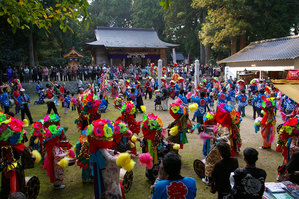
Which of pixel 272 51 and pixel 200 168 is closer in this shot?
pixel 200 168

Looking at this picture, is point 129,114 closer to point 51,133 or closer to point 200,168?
point 51,133

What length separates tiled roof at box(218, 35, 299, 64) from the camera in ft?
62.4

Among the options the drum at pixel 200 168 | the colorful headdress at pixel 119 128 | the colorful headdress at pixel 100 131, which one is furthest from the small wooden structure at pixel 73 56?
the colorful headdress at pixel 100 131

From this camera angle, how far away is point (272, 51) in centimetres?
2119

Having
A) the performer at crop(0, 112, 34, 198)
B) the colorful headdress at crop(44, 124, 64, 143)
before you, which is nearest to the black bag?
the performer at crop(0, 112, 34, 198)

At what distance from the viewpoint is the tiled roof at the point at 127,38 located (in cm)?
2982

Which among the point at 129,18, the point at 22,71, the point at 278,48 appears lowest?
the point at 22,71

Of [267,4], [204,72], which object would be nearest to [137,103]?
[204,72]

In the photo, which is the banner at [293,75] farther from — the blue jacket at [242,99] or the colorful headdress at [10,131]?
the blue jacket at [242,99]

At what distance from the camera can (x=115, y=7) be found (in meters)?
44.2

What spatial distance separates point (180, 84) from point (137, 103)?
499 centimetres

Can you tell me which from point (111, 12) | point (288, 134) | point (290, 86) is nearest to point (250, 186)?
point (290, 86)

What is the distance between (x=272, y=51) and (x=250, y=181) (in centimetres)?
2158

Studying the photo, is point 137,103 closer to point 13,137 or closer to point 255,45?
point 13,137
